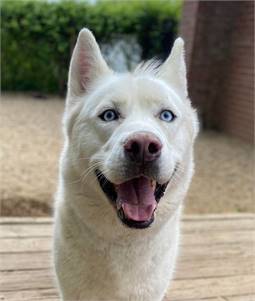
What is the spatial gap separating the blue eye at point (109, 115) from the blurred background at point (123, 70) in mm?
2252

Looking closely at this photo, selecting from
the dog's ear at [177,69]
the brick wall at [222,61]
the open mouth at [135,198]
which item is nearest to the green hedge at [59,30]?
the brick wall at [222,61]

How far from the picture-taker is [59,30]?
10.0 metres

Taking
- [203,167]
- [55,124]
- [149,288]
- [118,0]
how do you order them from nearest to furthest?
1. [149,288]
2. [203,167]
3. [55,124]
4. [118,0]

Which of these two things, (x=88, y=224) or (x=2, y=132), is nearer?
(x=88, y=224)

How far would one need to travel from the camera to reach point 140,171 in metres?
1.66

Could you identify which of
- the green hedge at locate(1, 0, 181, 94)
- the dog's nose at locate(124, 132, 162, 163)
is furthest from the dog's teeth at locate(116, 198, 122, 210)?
the green hedge at locate(1, 0, 181, 94)

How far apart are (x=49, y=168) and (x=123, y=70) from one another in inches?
159

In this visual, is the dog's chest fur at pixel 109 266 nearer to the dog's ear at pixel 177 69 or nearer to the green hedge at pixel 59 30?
the dog's ear at pixel 177 69

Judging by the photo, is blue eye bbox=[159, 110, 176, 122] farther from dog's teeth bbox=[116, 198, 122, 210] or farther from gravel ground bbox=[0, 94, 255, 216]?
A: gravel ground bbox=[0, 94, 255, 216]

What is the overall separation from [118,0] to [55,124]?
4.52 m

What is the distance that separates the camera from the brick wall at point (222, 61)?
7513 mm

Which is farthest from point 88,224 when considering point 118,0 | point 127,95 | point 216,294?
point 118,0

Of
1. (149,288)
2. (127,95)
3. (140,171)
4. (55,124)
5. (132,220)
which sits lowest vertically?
(55,124)

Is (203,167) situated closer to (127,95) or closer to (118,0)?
(127,95)
